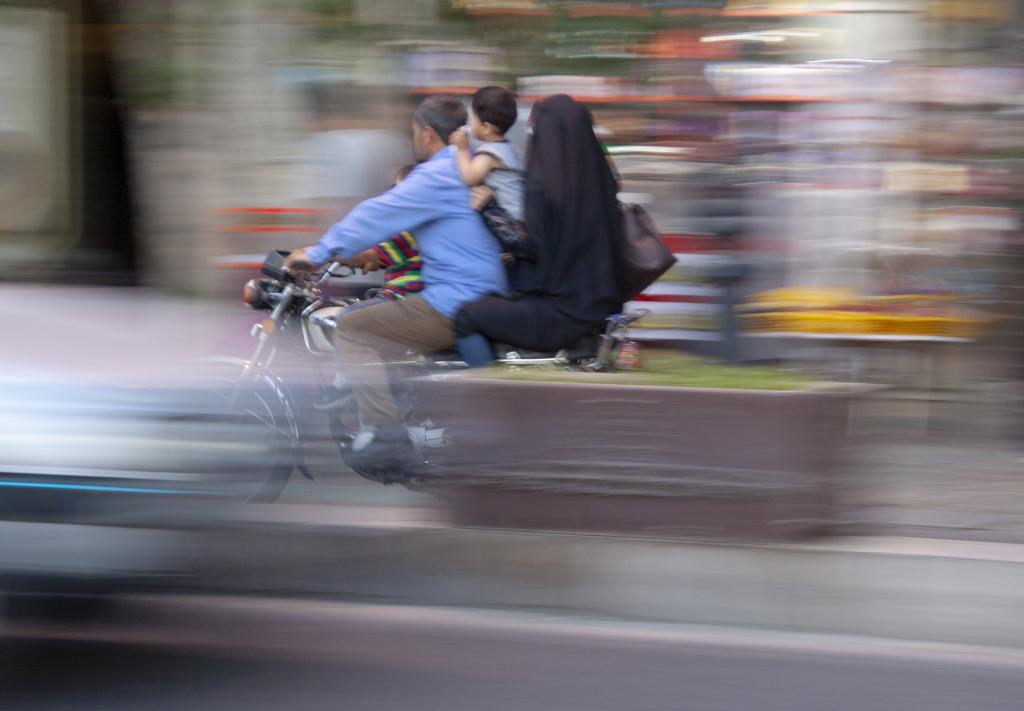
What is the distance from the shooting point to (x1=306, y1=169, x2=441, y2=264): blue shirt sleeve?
6223 millimetres

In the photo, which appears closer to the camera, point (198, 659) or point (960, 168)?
point (198, 659)

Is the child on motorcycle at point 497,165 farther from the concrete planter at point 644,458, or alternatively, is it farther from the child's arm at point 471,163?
the concrete planter at point 644,458

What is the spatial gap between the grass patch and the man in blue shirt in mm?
505

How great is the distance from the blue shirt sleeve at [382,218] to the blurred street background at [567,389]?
0.52 metres

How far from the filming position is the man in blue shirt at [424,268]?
245 inches

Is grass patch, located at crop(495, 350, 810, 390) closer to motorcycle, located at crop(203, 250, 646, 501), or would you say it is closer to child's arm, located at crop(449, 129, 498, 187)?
motorcycle, located at crop(203, 250, 646, 501)

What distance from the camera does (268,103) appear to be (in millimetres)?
7773

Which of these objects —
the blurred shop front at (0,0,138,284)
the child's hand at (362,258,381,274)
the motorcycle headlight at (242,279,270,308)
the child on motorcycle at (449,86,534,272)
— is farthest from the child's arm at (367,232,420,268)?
the blurred shop front at (0,0,138,284)

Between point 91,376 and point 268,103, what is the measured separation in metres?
3.78

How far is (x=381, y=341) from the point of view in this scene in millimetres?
6340

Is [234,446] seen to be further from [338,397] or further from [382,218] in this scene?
[382,218]

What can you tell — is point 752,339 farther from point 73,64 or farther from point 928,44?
point 73,64

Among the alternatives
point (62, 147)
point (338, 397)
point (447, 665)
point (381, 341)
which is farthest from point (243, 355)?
point (62, 147)

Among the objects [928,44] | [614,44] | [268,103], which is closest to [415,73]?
[268,103]
